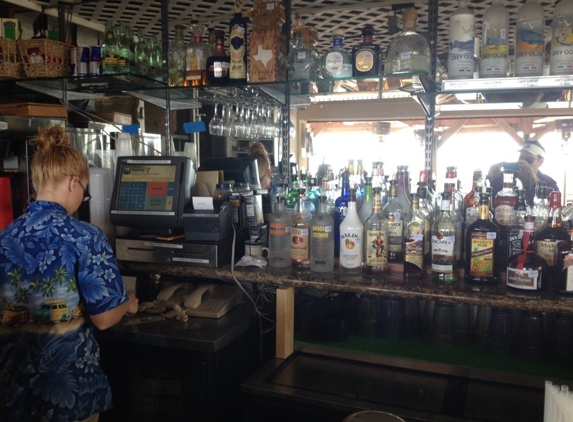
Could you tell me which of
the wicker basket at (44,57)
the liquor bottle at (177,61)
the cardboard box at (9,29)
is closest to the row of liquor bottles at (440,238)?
the liquor bottle at (177,61)

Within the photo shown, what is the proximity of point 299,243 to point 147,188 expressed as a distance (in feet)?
2.35

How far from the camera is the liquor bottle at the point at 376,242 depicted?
1.90 metres

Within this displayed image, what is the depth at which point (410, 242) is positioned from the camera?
1.85m

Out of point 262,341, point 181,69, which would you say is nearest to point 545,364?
point 262,341

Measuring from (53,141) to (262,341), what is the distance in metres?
1.17

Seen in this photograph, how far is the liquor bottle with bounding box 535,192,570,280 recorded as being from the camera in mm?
1722

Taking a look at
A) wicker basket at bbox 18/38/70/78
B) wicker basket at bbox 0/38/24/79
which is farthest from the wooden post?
wicker basket at bbox 0/38/24/79

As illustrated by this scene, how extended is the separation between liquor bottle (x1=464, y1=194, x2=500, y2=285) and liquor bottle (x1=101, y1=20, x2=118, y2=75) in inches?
72.3

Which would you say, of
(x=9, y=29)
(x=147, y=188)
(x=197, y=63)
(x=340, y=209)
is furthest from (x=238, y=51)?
(x=9, y=29)

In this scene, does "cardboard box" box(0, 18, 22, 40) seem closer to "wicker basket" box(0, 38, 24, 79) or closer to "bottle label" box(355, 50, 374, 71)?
"wicker basket" box(0, 38, 24, 79)

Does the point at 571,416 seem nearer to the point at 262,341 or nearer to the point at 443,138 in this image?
the point at 262,341

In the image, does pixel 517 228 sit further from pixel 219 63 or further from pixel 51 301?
pixel 51 301

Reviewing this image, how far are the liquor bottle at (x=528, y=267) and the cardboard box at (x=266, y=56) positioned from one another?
3.92 ft

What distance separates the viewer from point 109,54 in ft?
8.29
